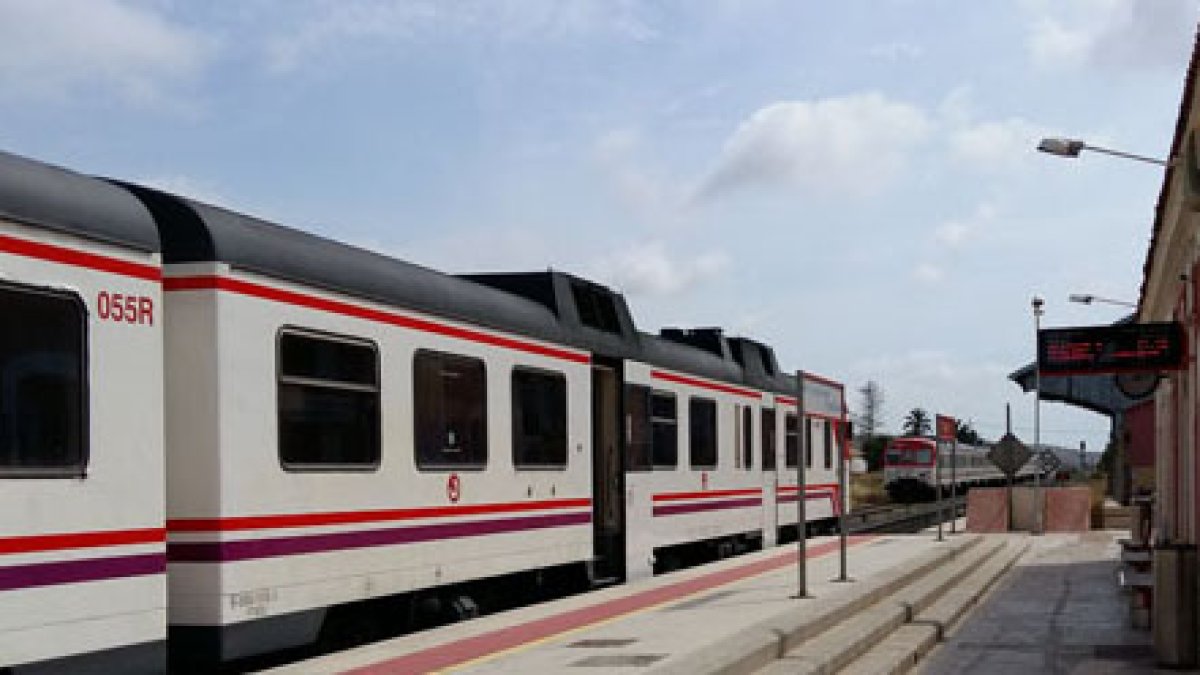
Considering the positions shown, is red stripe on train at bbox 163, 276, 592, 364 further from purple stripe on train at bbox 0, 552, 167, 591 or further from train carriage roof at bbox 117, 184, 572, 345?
purple stripe on train at bbox 0, 552, 167, 591

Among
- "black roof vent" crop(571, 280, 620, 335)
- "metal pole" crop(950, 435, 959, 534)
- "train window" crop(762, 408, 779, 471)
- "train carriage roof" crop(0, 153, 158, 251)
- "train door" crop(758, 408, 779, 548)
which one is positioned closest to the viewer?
"train carriage roof" crop(0, 153, 158, 251)

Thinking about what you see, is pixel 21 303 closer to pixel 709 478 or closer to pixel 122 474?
pixel 122 474

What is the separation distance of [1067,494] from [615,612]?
22540 millimetres

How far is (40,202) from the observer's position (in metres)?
7.37

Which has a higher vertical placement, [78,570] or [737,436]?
[737,436]

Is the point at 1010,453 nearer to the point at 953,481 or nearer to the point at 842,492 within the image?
the point at 953,481

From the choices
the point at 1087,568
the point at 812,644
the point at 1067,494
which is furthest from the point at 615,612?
the point at 1067,494

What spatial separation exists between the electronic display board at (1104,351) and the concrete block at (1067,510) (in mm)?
20884

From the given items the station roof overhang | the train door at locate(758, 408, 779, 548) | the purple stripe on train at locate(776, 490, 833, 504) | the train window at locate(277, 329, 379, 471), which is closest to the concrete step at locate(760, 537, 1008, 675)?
the train window at locate(277, 329, 379, 471)

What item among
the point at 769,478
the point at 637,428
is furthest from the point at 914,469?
the point at 637,428

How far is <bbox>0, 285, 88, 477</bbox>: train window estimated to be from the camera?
7.12 meters

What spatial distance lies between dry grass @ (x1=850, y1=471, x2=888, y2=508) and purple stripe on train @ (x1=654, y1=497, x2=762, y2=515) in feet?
113

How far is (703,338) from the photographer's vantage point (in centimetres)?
2209

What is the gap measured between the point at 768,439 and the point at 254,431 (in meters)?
15.4
